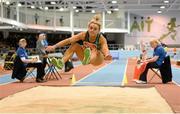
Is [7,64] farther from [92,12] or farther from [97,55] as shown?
[92,12]

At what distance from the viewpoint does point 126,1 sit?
42.6m

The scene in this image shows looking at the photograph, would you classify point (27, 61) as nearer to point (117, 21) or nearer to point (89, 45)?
point (89, 45)

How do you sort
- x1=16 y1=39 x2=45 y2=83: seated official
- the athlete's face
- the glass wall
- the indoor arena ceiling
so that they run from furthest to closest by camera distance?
the glass wall < the indoor arena ceiling < x1=16 y1=39 x2=45 y2=83: seated official < the athlete's face

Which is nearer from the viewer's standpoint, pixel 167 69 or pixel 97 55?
pixel 97 55

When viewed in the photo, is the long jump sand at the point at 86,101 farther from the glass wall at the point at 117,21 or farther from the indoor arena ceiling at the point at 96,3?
the glass wall at the point at 117,21

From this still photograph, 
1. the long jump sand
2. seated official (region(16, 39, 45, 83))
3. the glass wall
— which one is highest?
the glass wall

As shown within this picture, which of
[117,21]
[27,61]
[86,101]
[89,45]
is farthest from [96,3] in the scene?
[86,101]

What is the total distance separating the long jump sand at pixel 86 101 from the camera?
797 cm

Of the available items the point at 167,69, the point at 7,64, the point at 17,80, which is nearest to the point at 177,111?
the point at 167,69

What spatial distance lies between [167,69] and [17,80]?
5.83 metres

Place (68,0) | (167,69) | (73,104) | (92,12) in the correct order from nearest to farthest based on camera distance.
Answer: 1. (73,104)
2. (167,69)
3. (68,0)
4. (92,12)

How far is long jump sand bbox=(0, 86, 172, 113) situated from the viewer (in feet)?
26.1

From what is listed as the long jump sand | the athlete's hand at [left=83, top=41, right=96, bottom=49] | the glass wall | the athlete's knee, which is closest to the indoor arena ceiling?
the glass wall

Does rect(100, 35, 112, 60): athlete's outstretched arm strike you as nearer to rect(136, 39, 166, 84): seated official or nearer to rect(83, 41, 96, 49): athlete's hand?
rect(83, 41, 96, 49): athlete's hand
